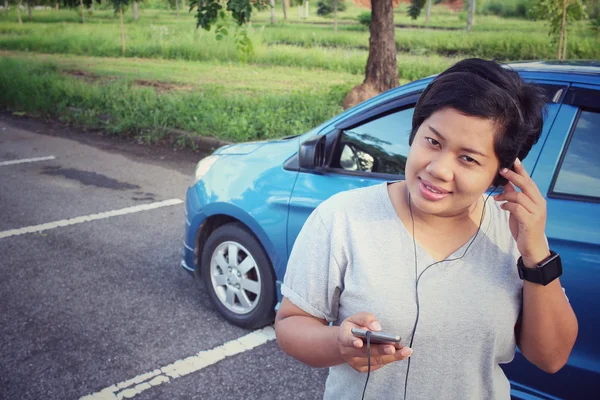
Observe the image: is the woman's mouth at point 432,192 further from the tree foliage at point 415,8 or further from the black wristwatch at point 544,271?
the tree foliage at point 415,8

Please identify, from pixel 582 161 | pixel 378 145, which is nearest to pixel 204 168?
pixel 378 145

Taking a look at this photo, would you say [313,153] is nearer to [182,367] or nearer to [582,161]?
[582,161]

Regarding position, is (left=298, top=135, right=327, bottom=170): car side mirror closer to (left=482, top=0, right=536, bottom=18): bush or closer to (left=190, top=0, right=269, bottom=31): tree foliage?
(left=190, top=0, right=269, bottom=31): tree foliage

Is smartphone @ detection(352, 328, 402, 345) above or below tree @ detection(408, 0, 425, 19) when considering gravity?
below

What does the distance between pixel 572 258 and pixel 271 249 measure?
1700mm

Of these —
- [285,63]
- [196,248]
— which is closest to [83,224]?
[196,248]

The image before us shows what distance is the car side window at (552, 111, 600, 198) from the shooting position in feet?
8.07

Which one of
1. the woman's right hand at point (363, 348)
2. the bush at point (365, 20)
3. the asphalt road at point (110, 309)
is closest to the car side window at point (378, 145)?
the asphalt road at point (110, 309)

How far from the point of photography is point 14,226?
579cm

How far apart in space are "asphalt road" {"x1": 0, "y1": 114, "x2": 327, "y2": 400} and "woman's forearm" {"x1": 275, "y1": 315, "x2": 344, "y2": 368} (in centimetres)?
188

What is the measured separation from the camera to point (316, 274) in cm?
144

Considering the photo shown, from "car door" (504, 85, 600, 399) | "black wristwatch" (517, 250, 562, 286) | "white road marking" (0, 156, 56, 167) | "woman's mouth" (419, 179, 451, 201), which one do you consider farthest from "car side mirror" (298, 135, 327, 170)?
"white road marking" (0, 156, 56, 167)

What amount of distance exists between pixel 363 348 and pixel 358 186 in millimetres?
1902

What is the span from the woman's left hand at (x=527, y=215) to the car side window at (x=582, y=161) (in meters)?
1.27
